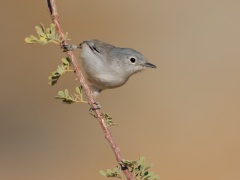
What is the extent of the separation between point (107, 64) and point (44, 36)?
2375 mm

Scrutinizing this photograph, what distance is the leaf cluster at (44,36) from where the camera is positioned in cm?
A: 245

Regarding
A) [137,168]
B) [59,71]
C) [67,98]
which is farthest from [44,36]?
[137,168]

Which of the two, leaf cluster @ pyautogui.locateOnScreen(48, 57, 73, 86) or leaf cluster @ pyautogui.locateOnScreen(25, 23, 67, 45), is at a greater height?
leaf cluster @ pyautogui.locateOnScreen(25, 23, 67, 45)

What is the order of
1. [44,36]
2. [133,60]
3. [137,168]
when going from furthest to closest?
1. [133,60]
2. [44,36]
3. [137,168]

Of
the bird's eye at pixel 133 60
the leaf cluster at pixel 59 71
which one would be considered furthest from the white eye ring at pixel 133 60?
the leaf cluster at pixel 59 71

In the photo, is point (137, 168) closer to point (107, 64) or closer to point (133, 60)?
point (107, 64)

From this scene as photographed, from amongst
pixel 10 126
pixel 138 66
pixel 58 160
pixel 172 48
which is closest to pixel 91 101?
pixel 138 66

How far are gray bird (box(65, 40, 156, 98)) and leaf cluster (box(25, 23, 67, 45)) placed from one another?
1972mm

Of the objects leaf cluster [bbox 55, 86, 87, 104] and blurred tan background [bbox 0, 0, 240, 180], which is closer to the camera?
leaf cluster [bbox 55, 86, 87, 104]

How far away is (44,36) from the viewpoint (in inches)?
98.0

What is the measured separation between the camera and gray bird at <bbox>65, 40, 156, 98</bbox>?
15.0 ft

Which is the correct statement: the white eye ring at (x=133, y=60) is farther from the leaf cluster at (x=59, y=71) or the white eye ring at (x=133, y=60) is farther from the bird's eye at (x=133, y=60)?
the leaf cluster at (x=59, y=71)

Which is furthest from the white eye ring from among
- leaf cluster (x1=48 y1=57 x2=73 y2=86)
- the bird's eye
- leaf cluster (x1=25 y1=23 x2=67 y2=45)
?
leaf cluster (x1=25 y1=23 x2=67 y2=45)

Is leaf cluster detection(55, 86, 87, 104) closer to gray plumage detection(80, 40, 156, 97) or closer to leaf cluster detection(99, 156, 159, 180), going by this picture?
leaf cluster detection(99, 156, 159, 180)
